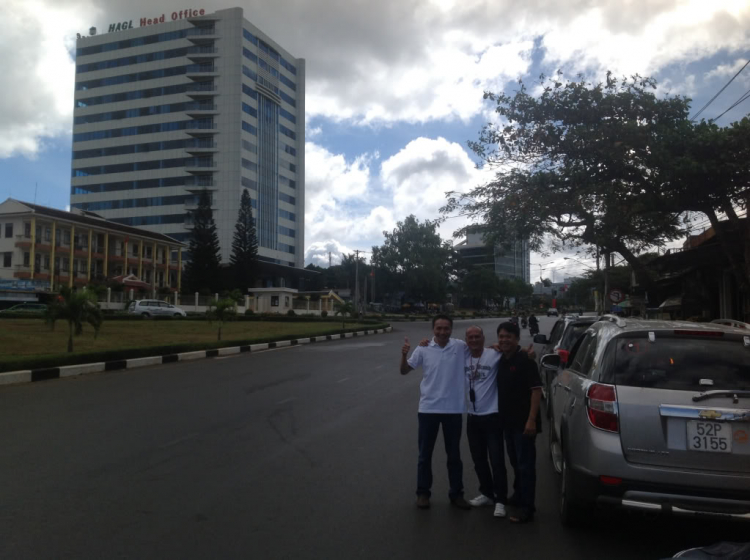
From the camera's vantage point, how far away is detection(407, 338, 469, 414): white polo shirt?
5051 mm

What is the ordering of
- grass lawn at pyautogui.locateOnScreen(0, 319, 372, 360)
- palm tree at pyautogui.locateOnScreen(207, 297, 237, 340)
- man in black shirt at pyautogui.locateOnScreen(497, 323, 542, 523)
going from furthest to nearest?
palm tree at pyautogui.locateOnScreen(207, 297, 237, 340) → grass lawn at pyautogui.locateOnScreen(0, 319, 372, 360) → man in black shirt at pyautogui.locateOnScreen(497, 323, 542, 523)

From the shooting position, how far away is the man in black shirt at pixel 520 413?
4.79 metres

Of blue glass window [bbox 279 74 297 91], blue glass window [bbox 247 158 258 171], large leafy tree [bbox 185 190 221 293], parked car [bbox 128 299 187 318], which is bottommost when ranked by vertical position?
parked car [bbox 128 299 187 318]

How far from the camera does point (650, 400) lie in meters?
4.08

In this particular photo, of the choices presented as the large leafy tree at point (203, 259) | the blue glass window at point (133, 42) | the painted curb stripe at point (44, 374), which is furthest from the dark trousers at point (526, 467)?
the blue glass window at point (133, 42)

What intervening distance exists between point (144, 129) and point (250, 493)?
85293mm

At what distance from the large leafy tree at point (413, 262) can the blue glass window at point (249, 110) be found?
28668mm

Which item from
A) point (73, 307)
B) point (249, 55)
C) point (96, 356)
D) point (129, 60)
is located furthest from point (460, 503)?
point (129, 60)

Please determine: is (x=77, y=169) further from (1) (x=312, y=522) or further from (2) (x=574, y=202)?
(1) (x=312, y=522)

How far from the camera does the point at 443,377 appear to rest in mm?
5094

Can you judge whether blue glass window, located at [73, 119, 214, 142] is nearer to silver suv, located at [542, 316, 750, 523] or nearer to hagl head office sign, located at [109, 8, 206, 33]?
hagl head office sign, located at [109, 8, 206, 33]

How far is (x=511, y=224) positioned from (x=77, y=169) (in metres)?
81.5

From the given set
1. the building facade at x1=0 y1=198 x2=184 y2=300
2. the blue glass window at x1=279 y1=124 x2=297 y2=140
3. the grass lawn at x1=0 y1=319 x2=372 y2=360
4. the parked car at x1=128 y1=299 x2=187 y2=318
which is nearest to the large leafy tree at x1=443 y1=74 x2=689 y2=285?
the grass lawn at x1=0 y1=319 x2=372 y2=360

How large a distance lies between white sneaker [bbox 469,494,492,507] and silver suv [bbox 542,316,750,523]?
810 mm
